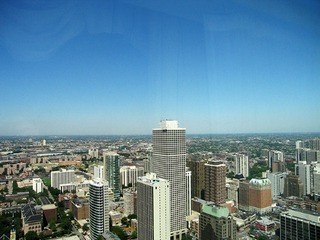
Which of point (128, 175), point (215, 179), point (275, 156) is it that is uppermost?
point (275, 156)

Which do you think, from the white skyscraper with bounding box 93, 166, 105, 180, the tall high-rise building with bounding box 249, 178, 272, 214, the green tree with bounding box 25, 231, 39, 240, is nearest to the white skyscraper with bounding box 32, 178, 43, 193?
the green tree with bounding box 25, 231, 39, 240

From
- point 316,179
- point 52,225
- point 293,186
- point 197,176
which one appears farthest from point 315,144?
point 52,225

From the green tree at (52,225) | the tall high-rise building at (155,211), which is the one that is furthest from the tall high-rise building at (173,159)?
the green tree at (52,225)

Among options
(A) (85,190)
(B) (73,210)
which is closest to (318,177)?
(B) (73,210)

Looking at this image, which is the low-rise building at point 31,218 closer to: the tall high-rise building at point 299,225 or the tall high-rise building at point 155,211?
the tall high-rise building at point 155,211

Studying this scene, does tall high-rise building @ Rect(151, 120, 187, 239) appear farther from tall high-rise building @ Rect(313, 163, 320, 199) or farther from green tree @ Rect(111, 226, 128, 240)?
tall high-rise building @ Rect(313, 163, 320, 199)

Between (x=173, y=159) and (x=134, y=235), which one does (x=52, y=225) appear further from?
(x=173, y=159)

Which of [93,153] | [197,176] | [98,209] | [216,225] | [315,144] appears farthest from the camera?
A: [93,153]
